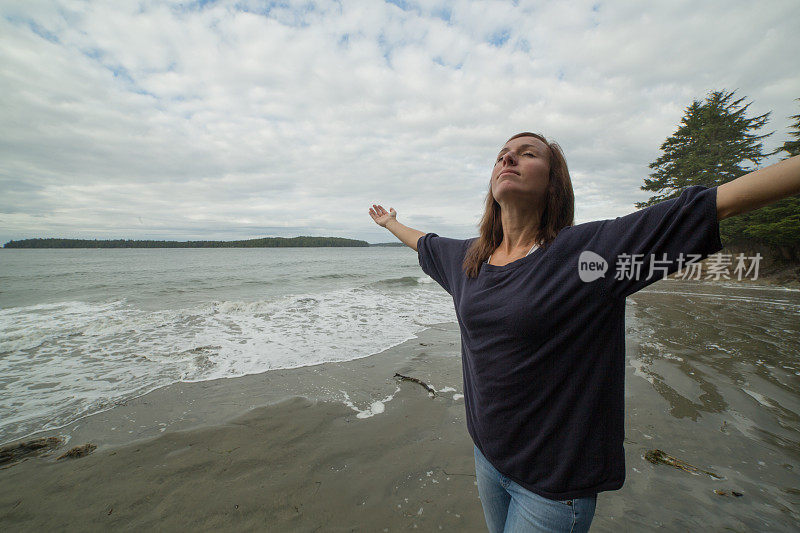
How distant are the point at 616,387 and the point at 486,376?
504 mm

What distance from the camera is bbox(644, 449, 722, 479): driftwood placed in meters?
3.18

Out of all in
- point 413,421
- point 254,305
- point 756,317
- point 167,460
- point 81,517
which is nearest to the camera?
point 81,517

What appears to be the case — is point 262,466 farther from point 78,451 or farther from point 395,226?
point 395,226

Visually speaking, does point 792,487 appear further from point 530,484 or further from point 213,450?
point 213,450

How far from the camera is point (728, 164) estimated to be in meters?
24.4

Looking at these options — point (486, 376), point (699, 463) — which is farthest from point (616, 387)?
point (699, 463)

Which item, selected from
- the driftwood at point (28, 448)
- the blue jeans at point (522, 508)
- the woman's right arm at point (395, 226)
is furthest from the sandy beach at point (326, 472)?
the woman's right arm at point (395, 226)

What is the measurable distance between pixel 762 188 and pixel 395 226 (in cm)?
204

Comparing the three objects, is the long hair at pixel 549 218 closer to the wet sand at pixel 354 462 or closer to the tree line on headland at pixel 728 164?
the wet sand at pixel 354 462

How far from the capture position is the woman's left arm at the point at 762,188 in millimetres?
939

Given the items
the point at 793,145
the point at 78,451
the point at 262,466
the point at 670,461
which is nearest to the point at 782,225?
the point at 793,145

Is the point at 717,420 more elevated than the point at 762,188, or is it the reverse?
the point at 762,188

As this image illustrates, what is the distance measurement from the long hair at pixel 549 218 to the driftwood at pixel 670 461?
3.22m

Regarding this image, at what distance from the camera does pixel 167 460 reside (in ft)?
11.8
